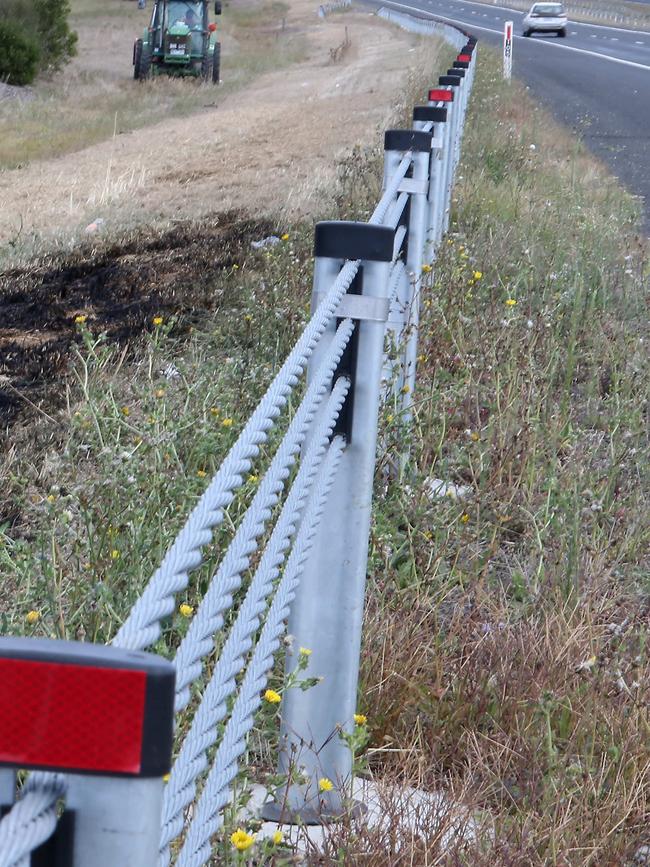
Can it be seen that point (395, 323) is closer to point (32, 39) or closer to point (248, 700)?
point (248, 700)

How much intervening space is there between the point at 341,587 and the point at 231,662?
987 millimetres

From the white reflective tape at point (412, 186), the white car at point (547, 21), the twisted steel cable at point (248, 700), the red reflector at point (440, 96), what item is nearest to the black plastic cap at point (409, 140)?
the white reflective tape at point (412, 186)

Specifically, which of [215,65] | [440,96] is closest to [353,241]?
[440,96]

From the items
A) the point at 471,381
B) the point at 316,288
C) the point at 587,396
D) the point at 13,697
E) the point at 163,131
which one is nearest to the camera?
the point at 13,697

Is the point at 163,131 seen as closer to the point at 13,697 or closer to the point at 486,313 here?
the point at 486,313

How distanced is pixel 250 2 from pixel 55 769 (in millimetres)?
70926

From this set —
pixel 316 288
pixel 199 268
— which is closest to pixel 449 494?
pixel 316 288

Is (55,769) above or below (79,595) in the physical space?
above

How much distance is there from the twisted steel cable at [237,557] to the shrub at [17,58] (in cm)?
3056

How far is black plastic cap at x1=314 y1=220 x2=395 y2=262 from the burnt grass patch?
319 centimetres

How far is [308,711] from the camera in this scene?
2.47 meters

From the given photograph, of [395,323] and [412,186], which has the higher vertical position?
[412,186]

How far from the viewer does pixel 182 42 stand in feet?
92.8

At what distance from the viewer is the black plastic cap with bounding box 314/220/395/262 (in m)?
2.39
